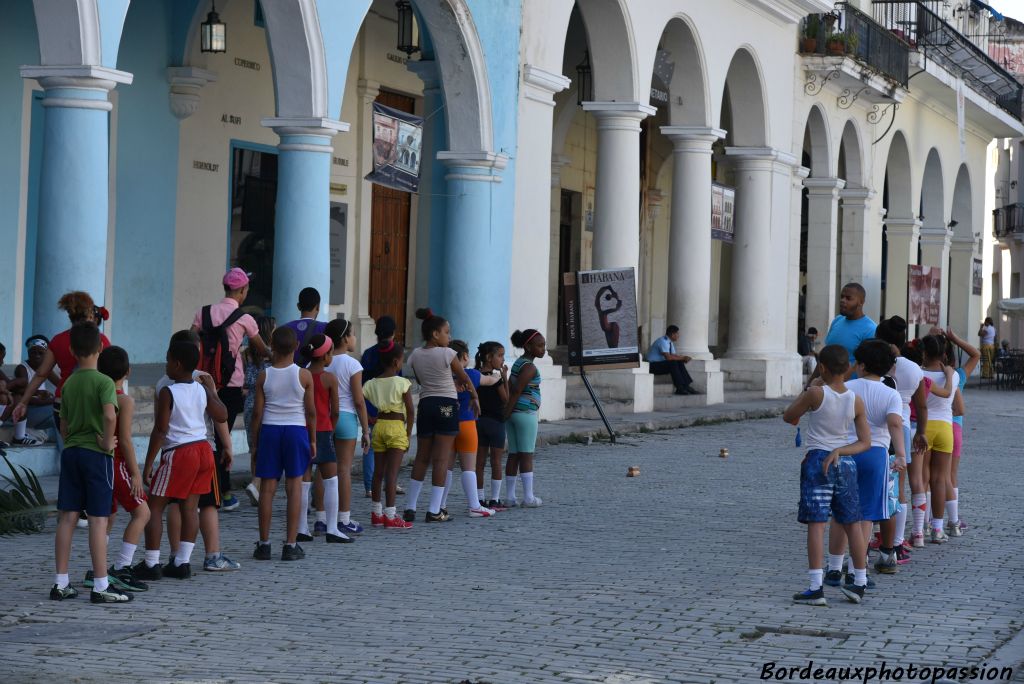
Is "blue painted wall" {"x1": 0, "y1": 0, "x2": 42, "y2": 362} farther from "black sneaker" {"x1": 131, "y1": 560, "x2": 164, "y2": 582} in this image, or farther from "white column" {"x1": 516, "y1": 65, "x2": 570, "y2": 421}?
"black sneaker" {"x1": 131, "y1": 560, "x2": 164, "y2": 582}

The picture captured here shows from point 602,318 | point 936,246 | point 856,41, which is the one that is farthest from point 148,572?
point 936,246

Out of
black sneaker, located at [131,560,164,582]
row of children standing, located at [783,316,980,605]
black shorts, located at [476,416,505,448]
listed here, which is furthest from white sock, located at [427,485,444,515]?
row of children standing, located at [783,316,980,605]

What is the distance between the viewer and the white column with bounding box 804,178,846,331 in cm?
2830

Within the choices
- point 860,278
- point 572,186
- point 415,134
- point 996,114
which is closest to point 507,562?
point 415,134

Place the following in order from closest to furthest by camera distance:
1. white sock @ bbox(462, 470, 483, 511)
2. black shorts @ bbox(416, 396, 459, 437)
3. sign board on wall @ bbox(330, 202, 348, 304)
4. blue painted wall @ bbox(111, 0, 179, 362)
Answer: black shorts @ bbox(416, 396, 459, 437)
white sock @ bbox(462, 470, 483, 511)
blue painted wall @ bbox(111, 0, 179, 362)
sign board on wall @ bbox(330, 202, 348, 304)

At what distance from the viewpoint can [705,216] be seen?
22844 mm

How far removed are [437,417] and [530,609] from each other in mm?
3031

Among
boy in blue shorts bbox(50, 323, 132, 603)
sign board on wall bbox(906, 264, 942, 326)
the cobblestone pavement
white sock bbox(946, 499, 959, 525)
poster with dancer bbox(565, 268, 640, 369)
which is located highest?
sign board on wall bbox(906, 264, 942, 326)

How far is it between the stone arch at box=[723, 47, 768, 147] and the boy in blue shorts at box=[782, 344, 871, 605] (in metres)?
16.8

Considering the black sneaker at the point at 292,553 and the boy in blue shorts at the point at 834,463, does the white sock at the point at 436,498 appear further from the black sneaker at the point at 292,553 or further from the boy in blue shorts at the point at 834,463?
the boy in blue shorts at the point at 834,463

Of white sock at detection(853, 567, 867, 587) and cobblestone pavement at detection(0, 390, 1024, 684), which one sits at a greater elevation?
white sock at detection(853, 567, 867, 587)

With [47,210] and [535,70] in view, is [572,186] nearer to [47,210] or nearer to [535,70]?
[535,70]

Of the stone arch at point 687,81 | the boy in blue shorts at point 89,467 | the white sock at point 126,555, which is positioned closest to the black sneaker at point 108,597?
the boy in blue shorts at point 89,467

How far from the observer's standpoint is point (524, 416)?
11.2 metres
